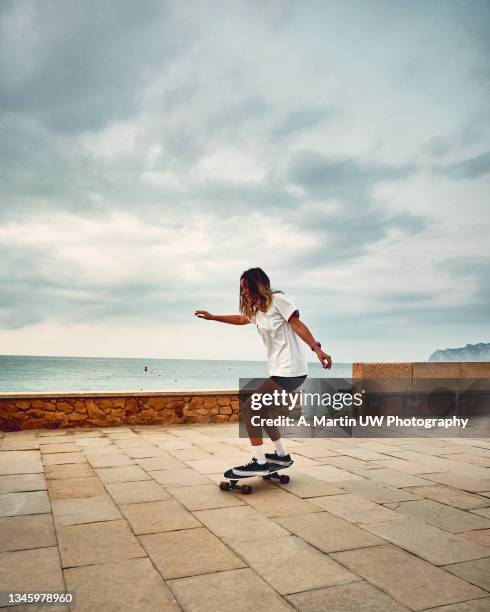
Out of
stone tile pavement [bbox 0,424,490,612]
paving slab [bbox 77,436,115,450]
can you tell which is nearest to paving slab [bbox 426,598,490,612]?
stone tile pavement [bbox 0,424,490,612]

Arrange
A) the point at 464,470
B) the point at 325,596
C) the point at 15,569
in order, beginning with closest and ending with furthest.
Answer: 1. the point at 325,596
2. the point at 15,569
3. the point at 464,470

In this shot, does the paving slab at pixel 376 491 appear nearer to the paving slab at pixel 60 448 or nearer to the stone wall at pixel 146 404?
the paving slab at pixel 60 448

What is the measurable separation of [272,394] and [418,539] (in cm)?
159

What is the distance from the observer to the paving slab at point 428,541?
3.04 metres

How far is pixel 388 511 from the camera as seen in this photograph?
155 inches

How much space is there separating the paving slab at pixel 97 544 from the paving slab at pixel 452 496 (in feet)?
8.20

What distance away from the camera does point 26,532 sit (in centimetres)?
344

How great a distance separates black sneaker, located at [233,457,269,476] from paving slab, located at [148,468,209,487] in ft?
1.70

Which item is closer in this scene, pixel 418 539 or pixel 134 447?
pixel 418 539

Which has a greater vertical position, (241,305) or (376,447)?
(241,305)

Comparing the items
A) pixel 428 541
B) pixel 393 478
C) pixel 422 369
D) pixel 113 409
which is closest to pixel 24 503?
pixel 428 541

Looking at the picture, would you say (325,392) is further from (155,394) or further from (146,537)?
(146,537)

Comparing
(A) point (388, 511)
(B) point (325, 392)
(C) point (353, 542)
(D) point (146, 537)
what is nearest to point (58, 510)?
(D) point (146, 537)

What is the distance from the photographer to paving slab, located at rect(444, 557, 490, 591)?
8.78ft
